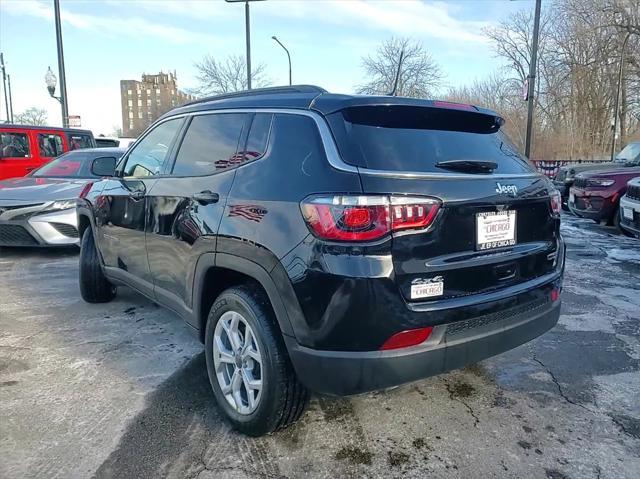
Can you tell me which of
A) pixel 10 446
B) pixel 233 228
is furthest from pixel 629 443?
pixel 10 446

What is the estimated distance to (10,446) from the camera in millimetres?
2600

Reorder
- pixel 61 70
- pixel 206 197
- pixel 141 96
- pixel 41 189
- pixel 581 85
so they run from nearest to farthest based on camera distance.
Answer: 1. pixel 206 197
2. pixel 41 189
3. pixel 61 70
4. pixel 581 85
5. pixel 141 96

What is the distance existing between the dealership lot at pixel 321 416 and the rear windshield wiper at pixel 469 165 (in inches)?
55.1

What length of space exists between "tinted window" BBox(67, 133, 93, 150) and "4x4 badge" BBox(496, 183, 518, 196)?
12.1 metres

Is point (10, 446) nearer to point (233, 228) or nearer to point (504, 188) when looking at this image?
point (233, 228)

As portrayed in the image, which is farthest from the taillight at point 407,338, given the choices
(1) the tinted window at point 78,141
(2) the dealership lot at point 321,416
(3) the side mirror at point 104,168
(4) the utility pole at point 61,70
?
(4) the utility pole at point 61,70

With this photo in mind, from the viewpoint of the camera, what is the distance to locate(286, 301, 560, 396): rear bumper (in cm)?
220

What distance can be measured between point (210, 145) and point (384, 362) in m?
1.71

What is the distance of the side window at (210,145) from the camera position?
9.50ft

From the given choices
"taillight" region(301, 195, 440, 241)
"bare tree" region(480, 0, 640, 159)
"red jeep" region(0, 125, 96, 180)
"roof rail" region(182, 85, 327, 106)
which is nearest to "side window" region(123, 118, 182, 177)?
"roof rail" region(182, 85, 327, 106)

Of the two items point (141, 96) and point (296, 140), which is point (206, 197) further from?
point (141, 96)

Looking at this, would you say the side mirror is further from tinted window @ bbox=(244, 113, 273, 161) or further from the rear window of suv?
the rear window of suv

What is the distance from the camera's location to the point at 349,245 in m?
2.12

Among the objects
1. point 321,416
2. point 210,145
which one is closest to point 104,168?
point 210,145
